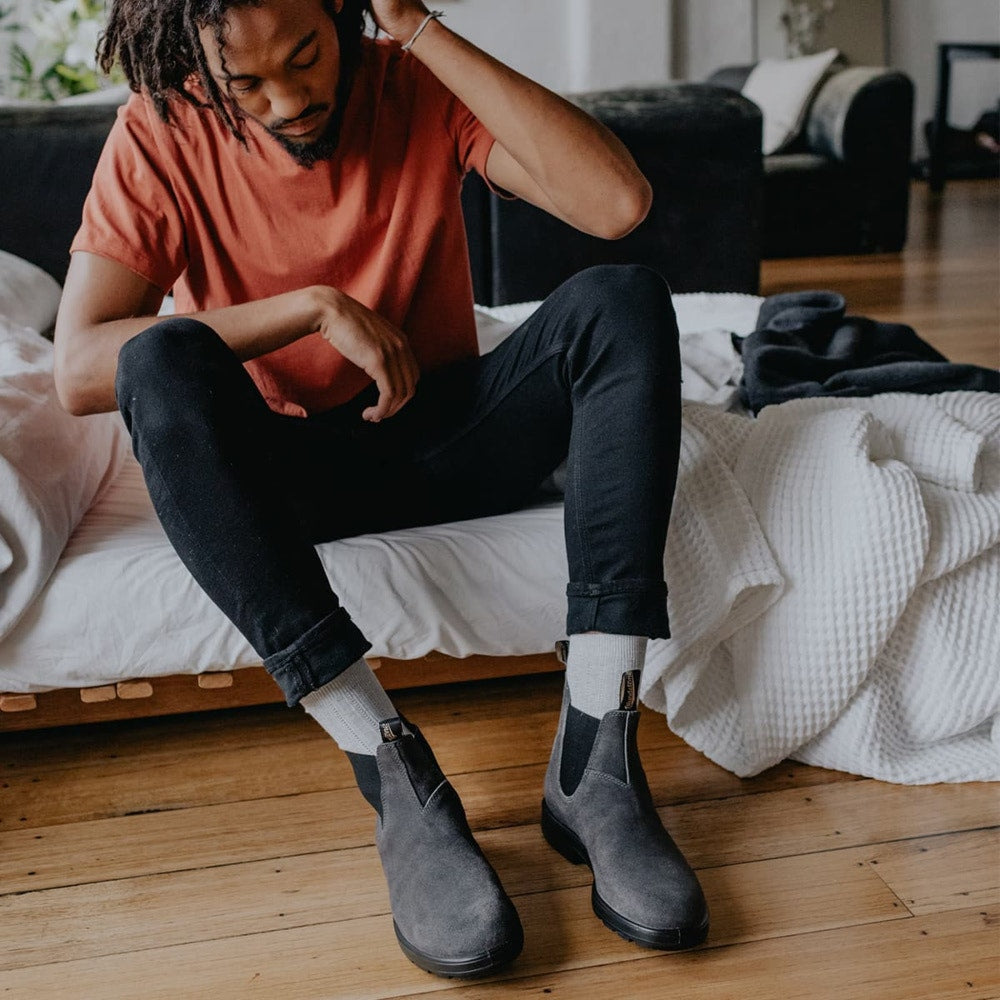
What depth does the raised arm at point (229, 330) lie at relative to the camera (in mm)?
1123

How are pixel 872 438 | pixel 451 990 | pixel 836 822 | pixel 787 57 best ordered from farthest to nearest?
pixel 787 57
pixel 872 438
pixel 836 822
pixel 451 990

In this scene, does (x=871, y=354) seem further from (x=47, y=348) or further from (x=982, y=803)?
(x=47, y=348)

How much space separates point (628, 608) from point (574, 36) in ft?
16.6

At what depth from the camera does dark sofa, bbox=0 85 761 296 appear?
2.37 meters

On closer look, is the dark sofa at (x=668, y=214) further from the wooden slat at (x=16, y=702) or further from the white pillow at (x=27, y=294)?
the wooden slat at (x=16, y=702)

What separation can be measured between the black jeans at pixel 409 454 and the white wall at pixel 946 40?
252 inches

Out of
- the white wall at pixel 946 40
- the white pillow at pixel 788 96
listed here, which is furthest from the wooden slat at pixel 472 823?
the white wall at pixel 946 40

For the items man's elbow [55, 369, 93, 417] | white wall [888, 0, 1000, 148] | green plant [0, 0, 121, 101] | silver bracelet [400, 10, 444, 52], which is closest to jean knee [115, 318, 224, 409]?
man's elbow [55, 369, 93, 417]

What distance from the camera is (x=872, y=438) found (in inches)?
51.4

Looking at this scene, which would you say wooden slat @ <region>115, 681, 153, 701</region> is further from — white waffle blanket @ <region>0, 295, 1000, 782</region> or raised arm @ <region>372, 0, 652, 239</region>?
raised arm @ <region>372, 0, 652, 239</region>

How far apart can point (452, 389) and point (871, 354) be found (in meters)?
0.68

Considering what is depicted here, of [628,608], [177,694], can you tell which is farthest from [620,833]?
[177,694]

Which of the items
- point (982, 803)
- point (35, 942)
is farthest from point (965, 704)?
point (35, 942)

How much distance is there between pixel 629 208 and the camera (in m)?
1.22
